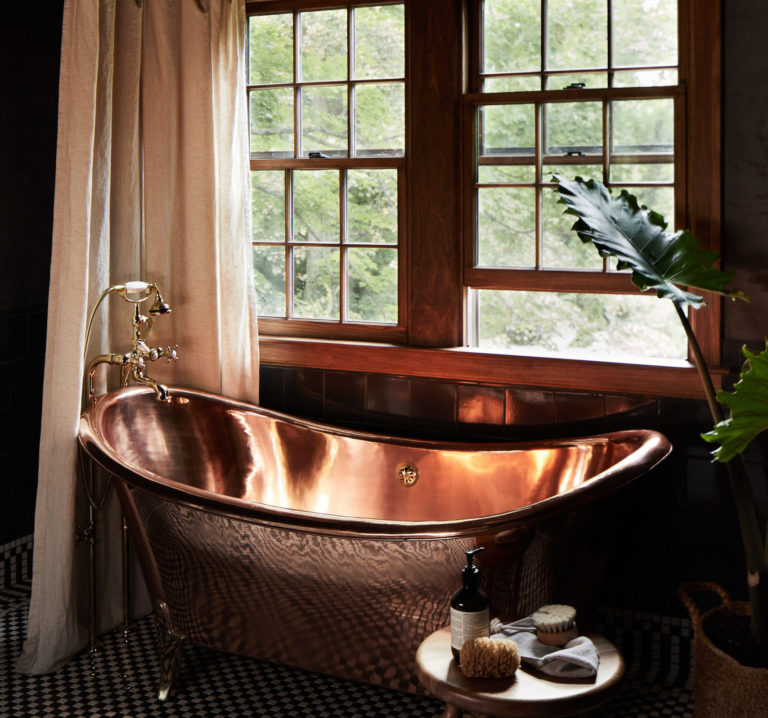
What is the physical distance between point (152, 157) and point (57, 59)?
0.73m

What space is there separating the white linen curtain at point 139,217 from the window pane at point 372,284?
Answer: 0.39 metres

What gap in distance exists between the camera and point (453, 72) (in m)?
3.11

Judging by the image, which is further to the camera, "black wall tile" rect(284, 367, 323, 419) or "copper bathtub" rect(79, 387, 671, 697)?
"black wall tile" rect(284, 367, 323, 419)

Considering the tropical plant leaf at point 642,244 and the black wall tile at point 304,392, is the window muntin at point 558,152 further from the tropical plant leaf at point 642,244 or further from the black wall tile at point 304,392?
the black wall tile at point 304,392

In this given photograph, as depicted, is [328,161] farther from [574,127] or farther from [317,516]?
[317,516]

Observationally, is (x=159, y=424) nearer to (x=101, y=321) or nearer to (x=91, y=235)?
(x=101, y=321)

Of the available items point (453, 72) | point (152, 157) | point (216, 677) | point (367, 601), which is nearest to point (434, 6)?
point (453, 72)

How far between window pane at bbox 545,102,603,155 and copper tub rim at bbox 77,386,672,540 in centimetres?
95

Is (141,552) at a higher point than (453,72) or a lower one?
lower

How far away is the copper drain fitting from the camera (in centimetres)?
313

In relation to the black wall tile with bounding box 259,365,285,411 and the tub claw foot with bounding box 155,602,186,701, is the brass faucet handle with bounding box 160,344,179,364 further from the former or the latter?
the tub claw foot with bounding box 155,602,186,701

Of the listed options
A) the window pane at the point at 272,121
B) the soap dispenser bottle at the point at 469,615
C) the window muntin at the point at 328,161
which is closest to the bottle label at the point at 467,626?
the soap dispenser bottle at the point at 469,615

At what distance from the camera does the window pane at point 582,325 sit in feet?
9.77

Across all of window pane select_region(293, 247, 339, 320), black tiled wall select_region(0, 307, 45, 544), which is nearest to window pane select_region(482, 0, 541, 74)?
window pane select_region(293, 247, 339, 320)
